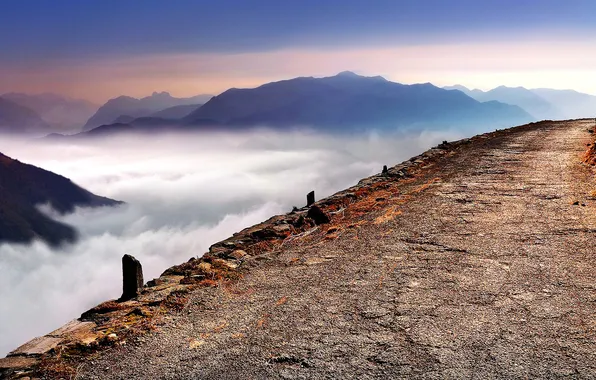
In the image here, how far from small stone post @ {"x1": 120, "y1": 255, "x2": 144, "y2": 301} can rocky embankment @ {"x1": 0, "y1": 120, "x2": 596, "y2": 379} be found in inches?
8.7

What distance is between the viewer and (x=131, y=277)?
5672 mm

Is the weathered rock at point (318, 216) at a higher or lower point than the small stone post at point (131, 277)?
higher

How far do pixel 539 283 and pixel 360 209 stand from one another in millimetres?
4630

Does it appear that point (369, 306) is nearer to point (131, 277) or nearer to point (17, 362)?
point (131, 277)

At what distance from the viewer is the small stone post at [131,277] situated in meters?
5.60

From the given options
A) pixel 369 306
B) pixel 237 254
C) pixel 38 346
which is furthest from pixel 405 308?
pixel 38 346

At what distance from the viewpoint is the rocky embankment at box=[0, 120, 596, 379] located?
367 cm

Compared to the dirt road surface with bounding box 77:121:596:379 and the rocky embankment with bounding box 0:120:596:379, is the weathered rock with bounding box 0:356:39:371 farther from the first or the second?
the dirt road surface with bounding box 77:121:596:379

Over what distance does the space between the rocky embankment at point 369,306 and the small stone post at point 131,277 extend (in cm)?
22

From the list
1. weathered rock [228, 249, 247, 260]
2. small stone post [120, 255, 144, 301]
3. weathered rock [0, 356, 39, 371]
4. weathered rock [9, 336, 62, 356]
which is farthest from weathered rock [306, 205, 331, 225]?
weathered rock [0, 356, 39, 371]

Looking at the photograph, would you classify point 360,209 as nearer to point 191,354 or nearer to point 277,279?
point 277,279

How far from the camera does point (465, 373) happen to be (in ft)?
11.1

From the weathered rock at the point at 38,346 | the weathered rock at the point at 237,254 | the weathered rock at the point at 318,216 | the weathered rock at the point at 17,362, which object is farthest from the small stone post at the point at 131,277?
the weathered rock at the point at 318,216

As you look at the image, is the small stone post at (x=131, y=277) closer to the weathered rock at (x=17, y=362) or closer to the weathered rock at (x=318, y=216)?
the weathered rock at (x=17, y=362)
